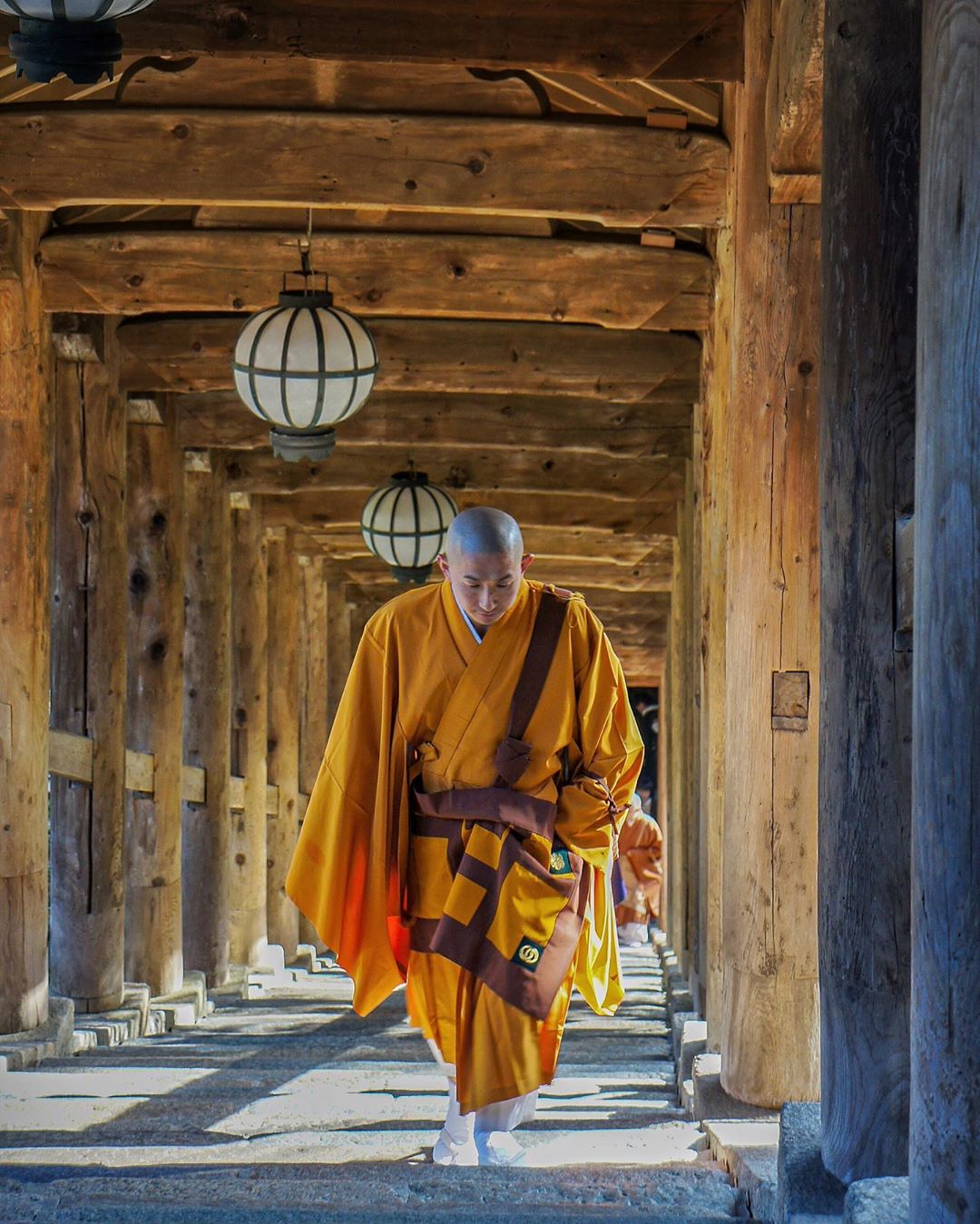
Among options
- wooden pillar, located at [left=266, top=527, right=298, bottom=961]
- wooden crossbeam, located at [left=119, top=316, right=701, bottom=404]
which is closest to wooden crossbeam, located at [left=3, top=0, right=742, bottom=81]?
wooden crossbeam, located at [left=119, top=316, right=701, bottom=404]

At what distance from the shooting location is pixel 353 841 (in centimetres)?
474

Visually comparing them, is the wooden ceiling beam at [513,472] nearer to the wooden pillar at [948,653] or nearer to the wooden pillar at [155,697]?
the wooden pillar at [155,697]

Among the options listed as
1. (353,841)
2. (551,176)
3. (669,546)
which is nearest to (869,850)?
(353,841)

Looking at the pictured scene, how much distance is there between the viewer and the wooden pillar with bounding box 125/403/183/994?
8.99m

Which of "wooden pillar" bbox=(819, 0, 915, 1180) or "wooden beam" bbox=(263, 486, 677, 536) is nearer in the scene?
"wooden pillar" bbox=(819, 0, 915, 1180)

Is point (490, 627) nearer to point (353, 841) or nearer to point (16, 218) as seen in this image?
point (353, 841)

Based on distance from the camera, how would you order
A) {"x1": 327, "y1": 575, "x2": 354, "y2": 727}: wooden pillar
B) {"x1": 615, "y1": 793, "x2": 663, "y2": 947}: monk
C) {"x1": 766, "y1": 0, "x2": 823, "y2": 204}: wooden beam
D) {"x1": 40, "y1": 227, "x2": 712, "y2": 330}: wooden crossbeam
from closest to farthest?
{"x1": 766, "y1": 0, "x2": 823, "y2": 204}: wooden beam
{"x1": 40, "y1": 227, "x2": 712, "y2": 330}: wooden crossbeam
{"x1": 327, "y1": 575, "x2": 354, "y2": 727}: wooden pillar
{"x1": 615, "y1": 793, "x2": 663, "y2": 947}: monk


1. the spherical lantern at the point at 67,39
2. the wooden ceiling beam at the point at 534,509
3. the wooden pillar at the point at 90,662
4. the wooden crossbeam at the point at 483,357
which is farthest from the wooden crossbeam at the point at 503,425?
the spherical lantern at the point at 67,39

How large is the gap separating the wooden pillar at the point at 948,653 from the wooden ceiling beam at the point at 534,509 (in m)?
9.32

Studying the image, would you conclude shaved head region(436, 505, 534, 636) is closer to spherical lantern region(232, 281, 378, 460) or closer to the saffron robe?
the saffron robe

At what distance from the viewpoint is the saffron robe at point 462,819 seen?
4543 millimetres

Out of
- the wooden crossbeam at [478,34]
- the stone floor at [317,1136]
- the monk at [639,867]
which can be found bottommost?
the monk at [639,867]

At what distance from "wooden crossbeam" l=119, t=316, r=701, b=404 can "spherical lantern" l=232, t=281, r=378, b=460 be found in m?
2.26

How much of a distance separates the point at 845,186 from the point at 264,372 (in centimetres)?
337
